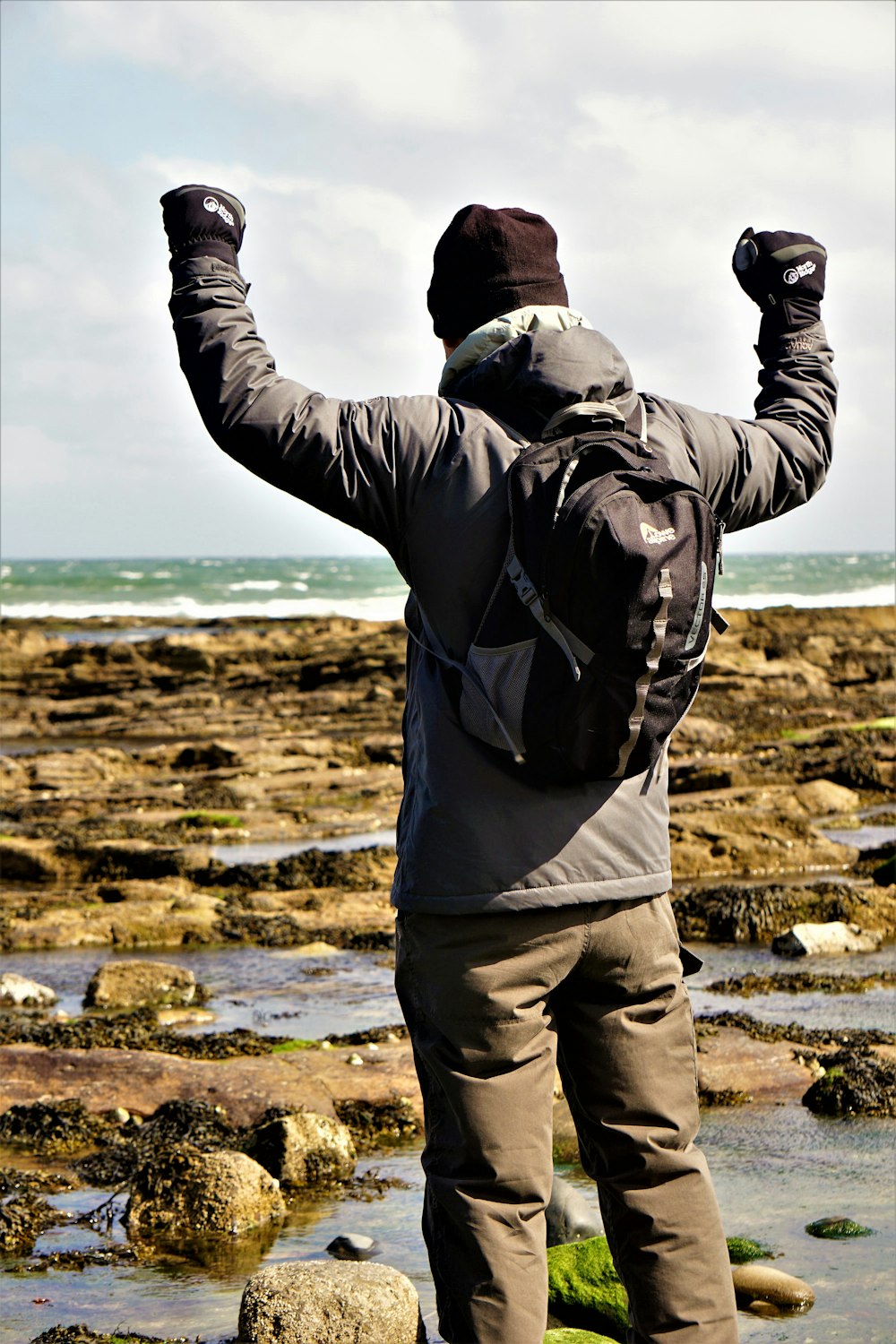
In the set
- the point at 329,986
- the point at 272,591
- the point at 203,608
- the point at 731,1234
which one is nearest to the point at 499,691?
the point at 731,1234

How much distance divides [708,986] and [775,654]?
24.0m

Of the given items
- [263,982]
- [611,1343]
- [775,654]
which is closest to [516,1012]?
[611,1343]

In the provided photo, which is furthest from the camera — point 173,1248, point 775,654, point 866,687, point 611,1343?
point 775,654

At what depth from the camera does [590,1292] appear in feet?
12.4

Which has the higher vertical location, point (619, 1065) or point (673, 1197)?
point (619, 1065)

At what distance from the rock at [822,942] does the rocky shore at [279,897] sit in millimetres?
92

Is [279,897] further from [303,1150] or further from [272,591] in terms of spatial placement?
[272,591]

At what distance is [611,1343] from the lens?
3.57 metres

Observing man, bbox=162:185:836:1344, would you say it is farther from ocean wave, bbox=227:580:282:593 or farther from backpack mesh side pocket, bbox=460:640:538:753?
ocean wave, bbox=227:580:282:593

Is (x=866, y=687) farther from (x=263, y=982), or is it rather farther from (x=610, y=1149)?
(x=610, y=1149)

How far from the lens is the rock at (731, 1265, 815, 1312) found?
3.82m

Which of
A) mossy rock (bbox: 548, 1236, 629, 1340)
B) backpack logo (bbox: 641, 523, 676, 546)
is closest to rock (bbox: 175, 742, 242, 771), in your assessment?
mossy rock (bbox: 548, 1236, 629, 1340)

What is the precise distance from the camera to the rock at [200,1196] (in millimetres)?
4441

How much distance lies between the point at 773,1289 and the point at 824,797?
10.4 m
